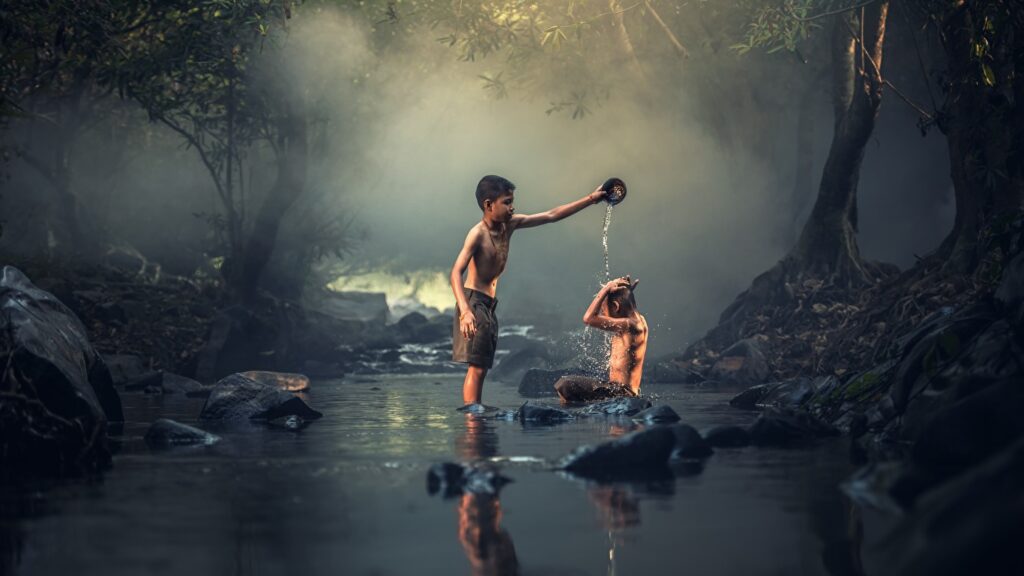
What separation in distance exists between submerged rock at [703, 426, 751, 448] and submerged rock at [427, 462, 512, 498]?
75.9 inches

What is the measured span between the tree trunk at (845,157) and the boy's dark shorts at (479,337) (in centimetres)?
824

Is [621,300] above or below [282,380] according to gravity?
above

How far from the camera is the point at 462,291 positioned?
34.3 ft

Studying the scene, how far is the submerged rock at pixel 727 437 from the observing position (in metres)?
7.49

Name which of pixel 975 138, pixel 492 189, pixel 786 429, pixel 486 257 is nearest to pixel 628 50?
pixel 975 138

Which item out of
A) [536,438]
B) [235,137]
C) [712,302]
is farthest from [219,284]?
[536,438]

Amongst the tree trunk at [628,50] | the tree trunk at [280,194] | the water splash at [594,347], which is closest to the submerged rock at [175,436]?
the water splash at [594,347]

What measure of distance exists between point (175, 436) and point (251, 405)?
2141mm

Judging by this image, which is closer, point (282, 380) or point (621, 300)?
point (621, 300)

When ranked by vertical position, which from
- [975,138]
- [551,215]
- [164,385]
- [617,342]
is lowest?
[164,385]

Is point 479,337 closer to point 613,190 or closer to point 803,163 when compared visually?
point 613,190

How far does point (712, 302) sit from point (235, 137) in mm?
11271

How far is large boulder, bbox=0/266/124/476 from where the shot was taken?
6.71 meters

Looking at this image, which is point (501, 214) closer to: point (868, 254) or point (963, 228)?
point (963, 228)
